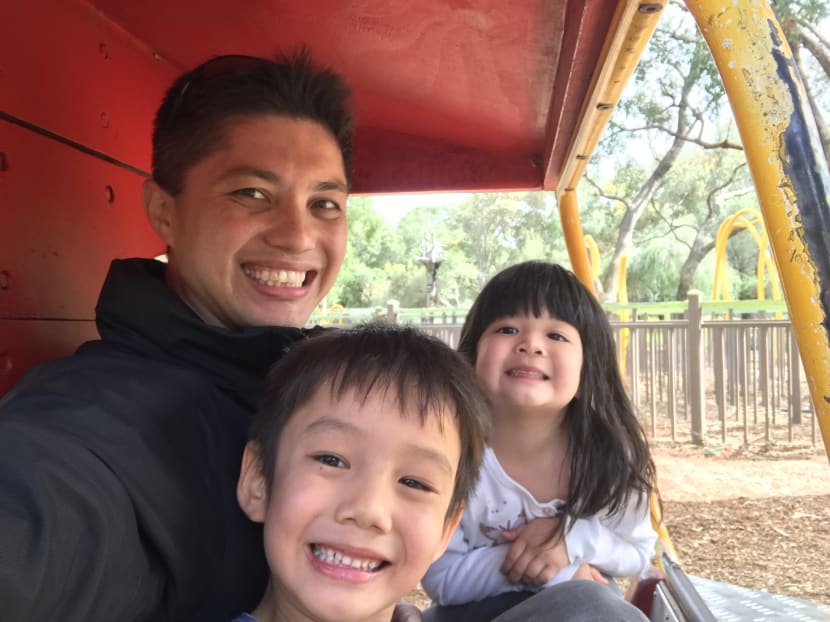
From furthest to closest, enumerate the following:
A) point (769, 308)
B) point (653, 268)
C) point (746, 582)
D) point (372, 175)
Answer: point (653, 268), point (769, 308), point (746, 582), point (372, 175)

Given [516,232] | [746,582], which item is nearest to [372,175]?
[746,582]

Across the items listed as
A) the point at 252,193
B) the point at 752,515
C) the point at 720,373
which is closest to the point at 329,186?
the point at 252,193

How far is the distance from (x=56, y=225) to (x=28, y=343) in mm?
257

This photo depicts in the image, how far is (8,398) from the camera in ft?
3.41

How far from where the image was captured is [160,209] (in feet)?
5.02

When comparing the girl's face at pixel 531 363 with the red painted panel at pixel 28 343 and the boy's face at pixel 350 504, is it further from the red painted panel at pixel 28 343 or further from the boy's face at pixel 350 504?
the red painted panel at pixel 28 343

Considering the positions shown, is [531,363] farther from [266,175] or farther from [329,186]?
[266,175]

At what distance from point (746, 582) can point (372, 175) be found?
149 inches

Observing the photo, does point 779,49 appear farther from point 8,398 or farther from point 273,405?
point 8,398

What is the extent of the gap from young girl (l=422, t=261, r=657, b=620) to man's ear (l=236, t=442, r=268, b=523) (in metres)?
0.65

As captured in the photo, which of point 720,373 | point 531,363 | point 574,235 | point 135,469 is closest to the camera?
point 135,469

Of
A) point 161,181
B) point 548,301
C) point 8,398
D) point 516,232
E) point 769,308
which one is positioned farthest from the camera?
point 516,232

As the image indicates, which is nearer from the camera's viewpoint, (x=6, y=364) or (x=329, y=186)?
(x=6, y=364)

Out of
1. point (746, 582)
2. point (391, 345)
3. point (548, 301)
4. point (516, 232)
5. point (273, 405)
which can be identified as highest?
point (516, 232)
